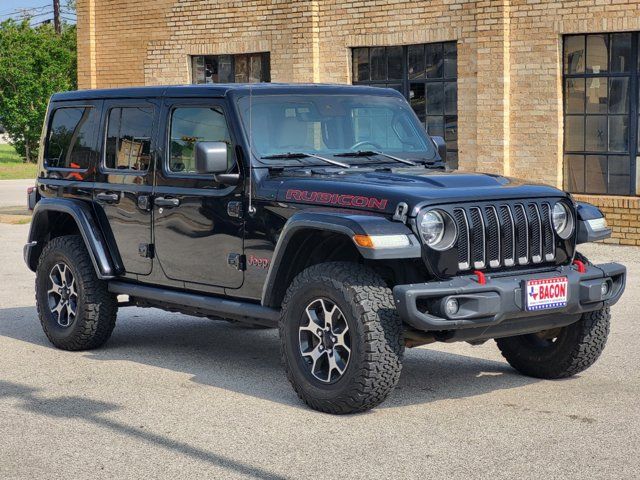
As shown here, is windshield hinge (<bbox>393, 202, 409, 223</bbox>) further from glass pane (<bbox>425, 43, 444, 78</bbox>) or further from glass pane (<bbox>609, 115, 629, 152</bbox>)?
glass pane (<bbox>425, 43, 444, 78</bbox>)

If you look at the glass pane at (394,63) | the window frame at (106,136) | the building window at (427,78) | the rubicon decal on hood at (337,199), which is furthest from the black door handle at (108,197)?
the glass pane at (394,63)

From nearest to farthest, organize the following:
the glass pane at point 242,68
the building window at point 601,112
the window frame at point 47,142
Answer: the window frame at point 47,142
the building window at point 601,112
the glass pane at point 242,68

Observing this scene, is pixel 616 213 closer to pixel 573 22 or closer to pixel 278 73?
pixel 573 22

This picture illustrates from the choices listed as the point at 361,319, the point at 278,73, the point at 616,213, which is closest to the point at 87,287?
the point at 361,319

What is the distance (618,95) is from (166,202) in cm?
→ 924

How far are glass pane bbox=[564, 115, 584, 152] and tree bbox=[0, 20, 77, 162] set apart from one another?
28.1 meters

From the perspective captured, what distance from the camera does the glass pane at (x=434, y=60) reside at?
17703mm

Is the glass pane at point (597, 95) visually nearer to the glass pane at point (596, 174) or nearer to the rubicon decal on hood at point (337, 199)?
the glass pane at point (596, 174)

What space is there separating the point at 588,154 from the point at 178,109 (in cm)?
917

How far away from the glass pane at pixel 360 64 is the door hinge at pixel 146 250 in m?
10.5

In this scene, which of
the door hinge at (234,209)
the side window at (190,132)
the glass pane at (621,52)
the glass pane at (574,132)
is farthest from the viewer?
the glass pane at (574,132)

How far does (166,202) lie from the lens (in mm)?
8398

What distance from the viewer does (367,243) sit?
6.61m

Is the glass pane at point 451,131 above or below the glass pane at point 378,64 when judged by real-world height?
below
